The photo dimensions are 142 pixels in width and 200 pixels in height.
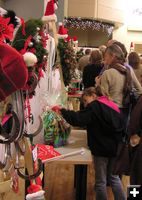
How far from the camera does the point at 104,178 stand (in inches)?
107

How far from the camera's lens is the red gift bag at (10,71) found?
88 centimetres

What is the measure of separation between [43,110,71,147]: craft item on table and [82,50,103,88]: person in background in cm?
223

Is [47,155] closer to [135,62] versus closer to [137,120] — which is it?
[137,120]

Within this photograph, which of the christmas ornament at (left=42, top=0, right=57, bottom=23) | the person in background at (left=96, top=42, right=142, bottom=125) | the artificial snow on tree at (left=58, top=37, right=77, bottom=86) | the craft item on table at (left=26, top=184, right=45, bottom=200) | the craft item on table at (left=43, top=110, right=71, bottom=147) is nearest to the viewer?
the craft item on table at (left=26, top=184, right=45, bottom=200)

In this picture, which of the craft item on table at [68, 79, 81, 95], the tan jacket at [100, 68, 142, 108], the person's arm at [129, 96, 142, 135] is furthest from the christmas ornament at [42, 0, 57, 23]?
the craft item on table at [68, 79, 81, 95]

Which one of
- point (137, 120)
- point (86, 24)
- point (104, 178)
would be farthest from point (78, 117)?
point (86, 24)

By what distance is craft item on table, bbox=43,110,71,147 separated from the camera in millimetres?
2508

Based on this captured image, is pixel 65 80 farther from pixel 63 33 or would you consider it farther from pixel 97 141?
pixel 97 141

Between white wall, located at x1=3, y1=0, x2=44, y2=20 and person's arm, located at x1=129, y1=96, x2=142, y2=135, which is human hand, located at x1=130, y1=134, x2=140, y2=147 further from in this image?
white wall, located at x1=3, y1=0, x2=44, y2=20

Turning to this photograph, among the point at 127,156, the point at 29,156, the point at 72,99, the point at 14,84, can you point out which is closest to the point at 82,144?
the point at 127,156

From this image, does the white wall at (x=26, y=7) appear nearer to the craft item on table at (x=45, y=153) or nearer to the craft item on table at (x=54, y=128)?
the craft item on table at (x=54, y=128)

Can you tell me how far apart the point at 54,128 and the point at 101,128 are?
1.25ft

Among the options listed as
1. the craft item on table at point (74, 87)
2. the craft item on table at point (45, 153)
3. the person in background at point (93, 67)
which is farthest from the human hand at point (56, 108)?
the craft item on table at point (74, 87)

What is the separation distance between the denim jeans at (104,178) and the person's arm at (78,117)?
0.35 meters
